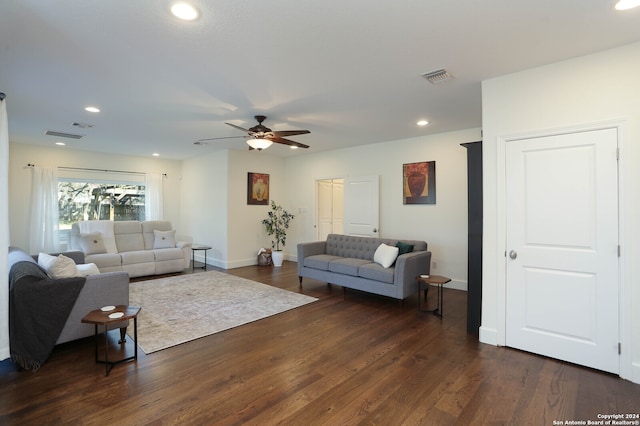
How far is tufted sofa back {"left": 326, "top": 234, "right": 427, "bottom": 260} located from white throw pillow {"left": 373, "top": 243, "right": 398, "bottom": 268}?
13.6 inches

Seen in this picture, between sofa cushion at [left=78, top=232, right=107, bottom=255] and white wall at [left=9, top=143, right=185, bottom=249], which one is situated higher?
white wall at [left=9, top=143, right=185, bottom=249]

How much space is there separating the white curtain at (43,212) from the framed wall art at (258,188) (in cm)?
400

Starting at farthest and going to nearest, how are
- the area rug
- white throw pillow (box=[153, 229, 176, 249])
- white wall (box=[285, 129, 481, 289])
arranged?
white throw pillow (box=[153, 229, 176, 249])
white wall (box=[285, 129, 481, 289])
the area rug

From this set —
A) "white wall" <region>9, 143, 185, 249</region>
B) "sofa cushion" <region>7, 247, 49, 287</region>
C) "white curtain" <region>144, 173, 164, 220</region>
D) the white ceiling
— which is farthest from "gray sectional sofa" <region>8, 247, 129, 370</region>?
"white curtain" <region>144, 173, 164, 220</region>

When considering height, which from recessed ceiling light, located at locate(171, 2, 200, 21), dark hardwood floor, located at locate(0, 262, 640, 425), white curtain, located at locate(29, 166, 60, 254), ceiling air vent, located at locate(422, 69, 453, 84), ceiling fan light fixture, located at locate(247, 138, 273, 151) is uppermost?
ceiling air vent, located at locate(422, 69, 453, 84)

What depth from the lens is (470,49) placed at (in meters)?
2.61

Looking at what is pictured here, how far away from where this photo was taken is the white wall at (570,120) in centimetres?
247

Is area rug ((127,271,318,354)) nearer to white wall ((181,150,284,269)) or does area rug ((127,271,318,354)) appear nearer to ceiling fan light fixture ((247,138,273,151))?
white wall ((181,150,284,269))

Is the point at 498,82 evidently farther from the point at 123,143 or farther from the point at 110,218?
the point at 110,218

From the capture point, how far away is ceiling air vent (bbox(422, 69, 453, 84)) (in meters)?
3.04

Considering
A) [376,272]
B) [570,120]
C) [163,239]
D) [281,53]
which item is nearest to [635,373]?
[570,120]

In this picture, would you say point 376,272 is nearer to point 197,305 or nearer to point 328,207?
point 197,305

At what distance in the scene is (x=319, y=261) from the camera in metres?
5.20

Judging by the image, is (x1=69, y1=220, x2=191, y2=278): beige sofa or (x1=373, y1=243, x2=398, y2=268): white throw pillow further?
(x1=69, y1=220, x2=191, y2=278): beige sofa
